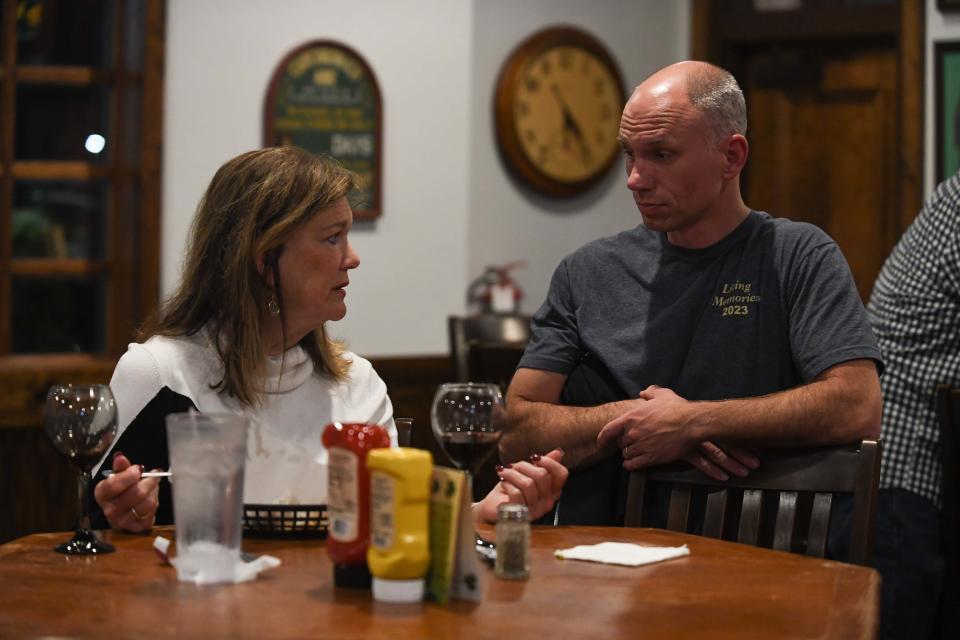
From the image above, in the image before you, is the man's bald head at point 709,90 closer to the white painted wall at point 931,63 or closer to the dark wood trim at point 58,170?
the dark wood trim at point 58,170

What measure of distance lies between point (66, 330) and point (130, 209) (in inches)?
19.0

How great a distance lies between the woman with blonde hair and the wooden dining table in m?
0.29

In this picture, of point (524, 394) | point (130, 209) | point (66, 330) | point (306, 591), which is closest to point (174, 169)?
point (130, 209)

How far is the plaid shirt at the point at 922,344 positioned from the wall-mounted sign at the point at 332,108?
2273 millimetres

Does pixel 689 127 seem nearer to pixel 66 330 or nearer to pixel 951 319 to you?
pixel 951 319

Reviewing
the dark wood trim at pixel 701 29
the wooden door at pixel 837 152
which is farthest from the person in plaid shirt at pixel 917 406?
the dark wood trim at pixel 701 29

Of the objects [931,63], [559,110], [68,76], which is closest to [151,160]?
[68,76]

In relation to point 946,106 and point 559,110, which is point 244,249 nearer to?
point 559,110

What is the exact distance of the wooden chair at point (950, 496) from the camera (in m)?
2.60

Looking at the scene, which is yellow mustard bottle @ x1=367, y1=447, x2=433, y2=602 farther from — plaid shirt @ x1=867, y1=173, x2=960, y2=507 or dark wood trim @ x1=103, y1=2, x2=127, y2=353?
dark wood trim @ x1=103, y1=2, x2=127, y2=353

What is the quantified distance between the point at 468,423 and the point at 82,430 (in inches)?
20.5

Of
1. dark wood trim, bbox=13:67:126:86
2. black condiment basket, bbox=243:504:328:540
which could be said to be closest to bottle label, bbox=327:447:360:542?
black condiment basket, bbox=243:504:328:540

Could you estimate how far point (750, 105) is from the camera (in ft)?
20.1

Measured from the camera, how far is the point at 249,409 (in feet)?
6.81
